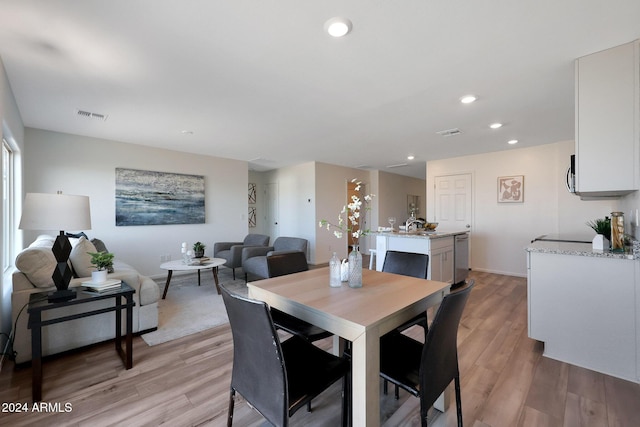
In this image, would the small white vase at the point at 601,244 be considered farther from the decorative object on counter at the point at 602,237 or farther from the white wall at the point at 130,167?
the white wall at the point at 130,167

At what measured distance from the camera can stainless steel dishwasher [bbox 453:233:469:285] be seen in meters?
4.25

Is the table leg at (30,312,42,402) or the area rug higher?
the table leg at (30,312,42,402)

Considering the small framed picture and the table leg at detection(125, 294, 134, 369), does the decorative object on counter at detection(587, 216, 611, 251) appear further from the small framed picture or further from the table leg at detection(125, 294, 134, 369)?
the table leg at detection(125, 294, 134, 369)

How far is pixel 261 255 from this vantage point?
15.3ft

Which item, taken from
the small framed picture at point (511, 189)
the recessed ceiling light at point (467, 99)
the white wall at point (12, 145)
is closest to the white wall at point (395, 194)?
the small framed picture at point (511, 189)

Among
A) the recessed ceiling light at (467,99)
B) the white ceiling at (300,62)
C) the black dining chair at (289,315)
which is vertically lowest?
the black dining chair at (289,315)

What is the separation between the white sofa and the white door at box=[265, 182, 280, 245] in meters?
4.71

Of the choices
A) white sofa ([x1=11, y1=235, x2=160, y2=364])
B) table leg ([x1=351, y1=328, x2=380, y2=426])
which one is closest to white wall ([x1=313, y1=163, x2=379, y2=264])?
white sofa ([x1=11, y1=235, x2=160, y2=364])

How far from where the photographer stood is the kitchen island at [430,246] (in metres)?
3.67

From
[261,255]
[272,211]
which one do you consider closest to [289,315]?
[261,255]

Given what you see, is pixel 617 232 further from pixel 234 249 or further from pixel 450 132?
pixel 234 249

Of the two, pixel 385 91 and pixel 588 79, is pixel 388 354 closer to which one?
pixel 385 91

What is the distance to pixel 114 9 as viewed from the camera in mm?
1607

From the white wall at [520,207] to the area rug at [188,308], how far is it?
15.3ft
